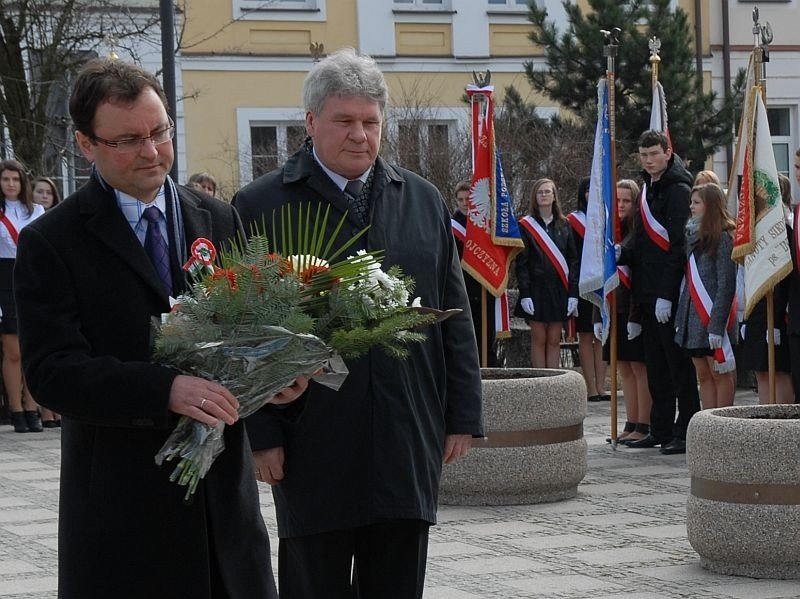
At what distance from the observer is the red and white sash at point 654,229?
11109 mm

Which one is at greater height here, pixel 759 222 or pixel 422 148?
pixel 422 148

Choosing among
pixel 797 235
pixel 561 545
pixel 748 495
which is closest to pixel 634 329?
pixel 797 235

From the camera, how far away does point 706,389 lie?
11.1 meters

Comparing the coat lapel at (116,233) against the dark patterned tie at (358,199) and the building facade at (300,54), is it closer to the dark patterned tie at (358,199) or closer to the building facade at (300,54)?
the dark patterned tie at (358,199)

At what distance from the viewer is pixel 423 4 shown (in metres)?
27.0

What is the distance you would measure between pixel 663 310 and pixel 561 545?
351 cm

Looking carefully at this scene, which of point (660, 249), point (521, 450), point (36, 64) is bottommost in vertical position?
point (521, 450)

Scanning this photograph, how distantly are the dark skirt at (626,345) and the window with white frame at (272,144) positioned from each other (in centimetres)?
917

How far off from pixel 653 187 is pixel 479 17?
16.2 meters

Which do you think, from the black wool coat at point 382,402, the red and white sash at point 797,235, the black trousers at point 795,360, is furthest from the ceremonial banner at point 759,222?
the black wool coat at point 382,402

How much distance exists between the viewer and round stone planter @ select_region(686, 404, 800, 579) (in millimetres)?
6777

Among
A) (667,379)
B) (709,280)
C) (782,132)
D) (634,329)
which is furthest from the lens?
(782,132)

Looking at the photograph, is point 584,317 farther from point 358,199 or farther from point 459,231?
point 358,199

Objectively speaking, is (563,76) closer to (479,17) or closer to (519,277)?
(479,17)
